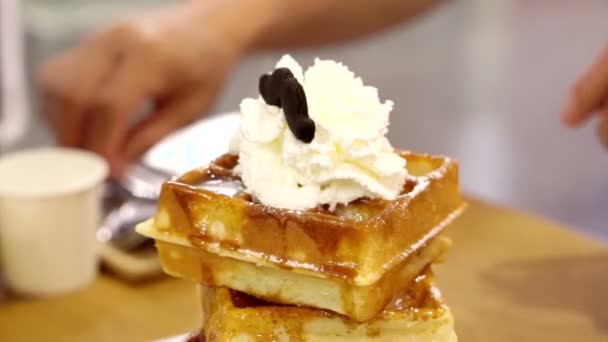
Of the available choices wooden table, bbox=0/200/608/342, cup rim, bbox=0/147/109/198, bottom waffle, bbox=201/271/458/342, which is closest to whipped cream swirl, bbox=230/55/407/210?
bottom waffle, bbox=201/271/458/342

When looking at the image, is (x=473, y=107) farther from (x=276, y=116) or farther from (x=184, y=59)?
(x=276, y=116)

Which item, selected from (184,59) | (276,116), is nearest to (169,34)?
(184,59)

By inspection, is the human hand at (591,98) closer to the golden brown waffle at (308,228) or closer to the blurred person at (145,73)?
the golden brown waffle at (308,228)

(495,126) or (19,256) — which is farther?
(495,126)

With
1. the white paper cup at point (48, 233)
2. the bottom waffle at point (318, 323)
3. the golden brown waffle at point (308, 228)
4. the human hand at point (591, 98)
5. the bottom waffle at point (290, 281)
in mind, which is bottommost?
the white paper cup at point (48, 233)

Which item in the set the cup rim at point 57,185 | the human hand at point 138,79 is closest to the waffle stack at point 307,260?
the cup rim at point 57,185

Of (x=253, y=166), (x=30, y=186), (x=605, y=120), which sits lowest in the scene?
(x=30, y=186)
